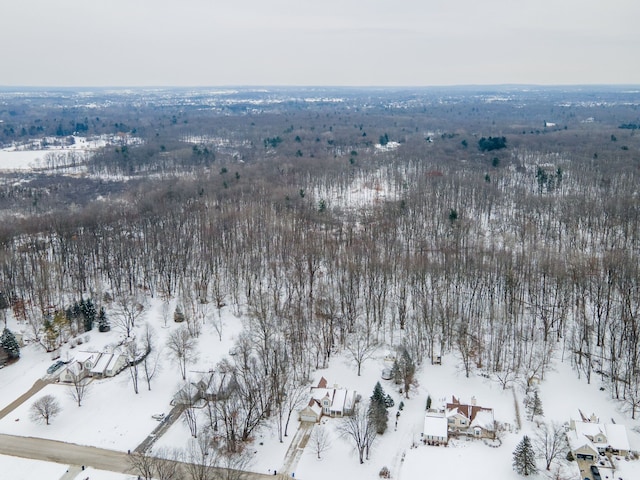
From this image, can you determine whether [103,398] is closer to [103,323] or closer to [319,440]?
[103,323]


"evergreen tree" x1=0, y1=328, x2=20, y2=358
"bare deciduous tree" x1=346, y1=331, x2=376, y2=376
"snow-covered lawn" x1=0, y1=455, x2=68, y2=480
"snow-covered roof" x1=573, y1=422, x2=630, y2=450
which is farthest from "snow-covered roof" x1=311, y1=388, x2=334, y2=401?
"evergreen tree" x1=0, y1=328, x2=20, y2=358

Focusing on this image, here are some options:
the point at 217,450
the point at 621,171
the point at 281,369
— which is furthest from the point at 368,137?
the point at 217,450

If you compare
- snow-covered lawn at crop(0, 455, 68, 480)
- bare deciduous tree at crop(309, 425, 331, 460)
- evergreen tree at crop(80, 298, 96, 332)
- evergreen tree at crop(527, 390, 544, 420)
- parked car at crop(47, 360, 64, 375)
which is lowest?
snow-covered lawn at crop(0, 455, 68, 480)

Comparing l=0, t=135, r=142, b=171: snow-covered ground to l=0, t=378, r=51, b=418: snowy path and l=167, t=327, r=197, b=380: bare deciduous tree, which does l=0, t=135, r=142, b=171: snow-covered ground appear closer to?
l=167, t=327, r=197, b=380: bare deciduous tree

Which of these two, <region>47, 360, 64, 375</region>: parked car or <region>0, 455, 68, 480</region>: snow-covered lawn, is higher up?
<region>47, 360, 64, 375</region>: parked car

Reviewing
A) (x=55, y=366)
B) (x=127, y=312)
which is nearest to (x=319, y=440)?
(x=55, y=366)

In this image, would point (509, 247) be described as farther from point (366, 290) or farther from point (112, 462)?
point (112, 462)
